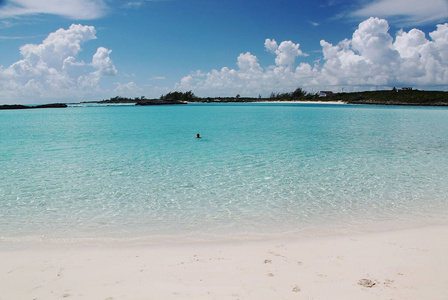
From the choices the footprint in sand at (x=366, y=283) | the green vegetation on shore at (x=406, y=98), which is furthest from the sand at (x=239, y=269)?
the green vegetation on shore at (x=406, y=98)

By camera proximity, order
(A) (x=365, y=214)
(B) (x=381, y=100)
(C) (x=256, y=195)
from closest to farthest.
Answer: (A) (x=365, y=214) → (C) (x=256, y=195) → (B) (x=381, y=100)

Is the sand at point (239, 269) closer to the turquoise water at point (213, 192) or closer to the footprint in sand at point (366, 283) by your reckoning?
the footprint in sand at point (366, 283)

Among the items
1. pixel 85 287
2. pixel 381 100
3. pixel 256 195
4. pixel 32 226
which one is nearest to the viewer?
pixel 85 287

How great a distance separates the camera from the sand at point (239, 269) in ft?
13.5

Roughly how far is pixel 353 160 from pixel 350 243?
9.10 m

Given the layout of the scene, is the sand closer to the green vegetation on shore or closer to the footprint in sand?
the footprint in sand

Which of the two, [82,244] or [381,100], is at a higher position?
[381,100]

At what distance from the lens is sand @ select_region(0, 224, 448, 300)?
13.5 feet

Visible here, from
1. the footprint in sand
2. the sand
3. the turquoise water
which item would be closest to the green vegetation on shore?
the turquoise water

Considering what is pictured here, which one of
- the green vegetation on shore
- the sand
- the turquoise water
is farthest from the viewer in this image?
the green vegetation on shore

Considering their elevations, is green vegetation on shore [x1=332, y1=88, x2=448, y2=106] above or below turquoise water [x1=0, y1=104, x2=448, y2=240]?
above

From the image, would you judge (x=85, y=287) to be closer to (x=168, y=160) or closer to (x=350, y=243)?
(x=350, y=243)

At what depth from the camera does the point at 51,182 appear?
10281 mm

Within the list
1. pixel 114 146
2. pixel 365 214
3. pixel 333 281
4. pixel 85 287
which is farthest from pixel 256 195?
pixel 114 146
